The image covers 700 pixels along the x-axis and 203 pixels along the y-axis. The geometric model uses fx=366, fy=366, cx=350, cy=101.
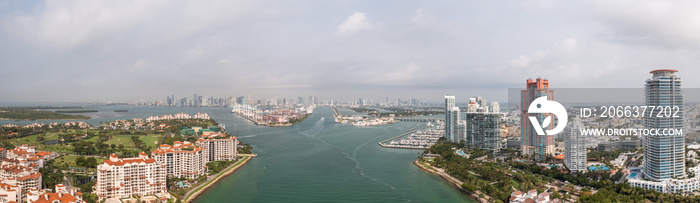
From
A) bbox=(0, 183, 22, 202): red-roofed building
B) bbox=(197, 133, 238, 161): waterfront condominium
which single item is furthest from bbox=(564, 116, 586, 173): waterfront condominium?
bbox=(0, 183, 22, 202): red-roofed building

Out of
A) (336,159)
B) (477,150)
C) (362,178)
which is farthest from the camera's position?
(477,150)

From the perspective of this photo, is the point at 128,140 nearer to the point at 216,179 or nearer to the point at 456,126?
the point at 216,179

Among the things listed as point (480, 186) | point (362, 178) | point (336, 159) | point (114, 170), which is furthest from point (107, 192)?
point (480, 186)

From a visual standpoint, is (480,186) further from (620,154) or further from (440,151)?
(620,154)

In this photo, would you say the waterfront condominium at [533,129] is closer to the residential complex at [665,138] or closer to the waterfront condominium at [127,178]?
the residential complex at [665,138]

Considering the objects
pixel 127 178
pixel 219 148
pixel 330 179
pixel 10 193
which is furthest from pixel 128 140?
pixel 330 179

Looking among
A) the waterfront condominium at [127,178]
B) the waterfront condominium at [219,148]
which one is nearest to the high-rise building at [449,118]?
the waterfront condominium at [219,148]
